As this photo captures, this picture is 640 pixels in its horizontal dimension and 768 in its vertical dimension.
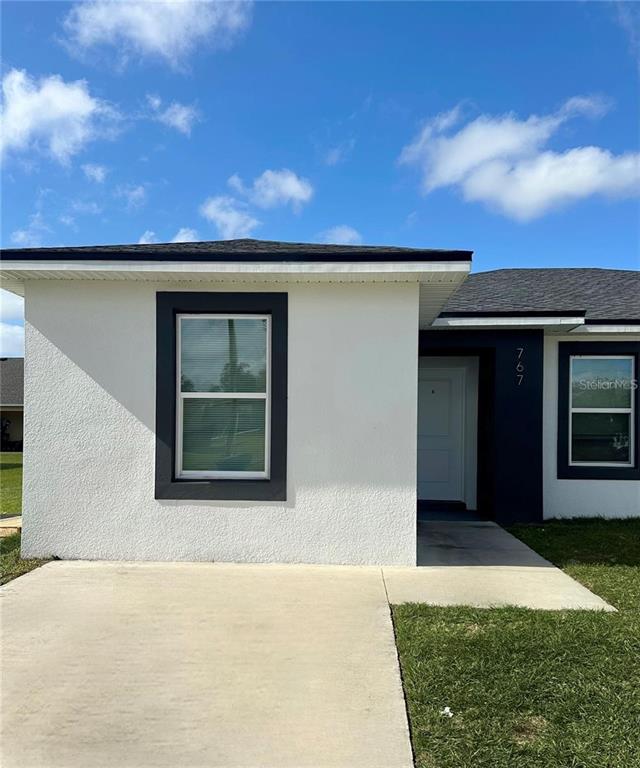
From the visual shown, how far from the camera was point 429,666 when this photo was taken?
3164 mm

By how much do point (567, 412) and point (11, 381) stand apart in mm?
34489

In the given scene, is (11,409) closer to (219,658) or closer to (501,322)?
(501,322)

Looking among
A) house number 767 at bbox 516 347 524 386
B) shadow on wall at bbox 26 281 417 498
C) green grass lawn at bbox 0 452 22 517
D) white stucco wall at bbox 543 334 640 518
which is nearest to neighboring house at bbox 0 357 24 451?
green grass lawn at bbox 0 452 22 517

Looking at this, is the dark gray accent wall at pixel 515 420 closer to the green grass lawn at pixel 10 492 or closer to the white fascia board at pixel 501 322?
the white fascia board at pixel 501 322

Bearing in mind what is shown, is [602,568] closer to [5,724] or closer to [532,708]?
[532,708]

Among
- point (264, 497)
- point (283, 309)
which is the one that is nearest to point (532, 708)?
point (264, 497)

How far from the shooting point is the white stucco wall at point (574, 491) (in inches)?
307

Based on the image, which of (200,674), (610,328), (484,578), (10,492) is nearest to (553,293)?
(610,328)

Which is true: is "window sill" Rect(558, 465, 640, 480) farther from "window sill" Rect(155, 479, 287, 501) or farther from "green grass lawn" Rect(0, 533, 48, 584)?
"green grass lawn" Rect(0, 533, 48, 584)

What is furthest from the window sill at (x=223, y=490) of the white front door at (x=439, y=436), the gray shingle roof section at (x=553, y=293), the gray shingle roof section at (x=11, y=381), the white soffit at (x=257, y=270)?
the gray shingle roof section at (x=11, y=381)

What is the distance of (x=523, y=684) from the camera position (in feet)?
9.73

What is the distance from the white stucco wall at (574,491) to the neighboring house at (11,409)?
100 feet

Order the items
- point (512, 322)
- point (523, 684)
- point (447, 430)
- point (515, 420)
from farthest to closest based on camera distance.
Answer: point (447, 430) < point (515, 420) < point (512, 322) < point (523, 684)

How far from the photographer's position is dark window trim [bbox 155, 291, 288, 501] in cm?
534
